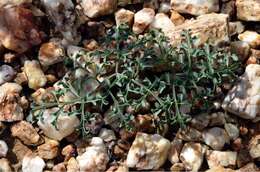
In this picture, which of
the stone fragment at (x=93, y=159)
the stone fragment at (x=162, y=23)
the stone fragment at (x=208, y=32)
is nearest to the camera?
the stone fragment at (x=93, y=159)

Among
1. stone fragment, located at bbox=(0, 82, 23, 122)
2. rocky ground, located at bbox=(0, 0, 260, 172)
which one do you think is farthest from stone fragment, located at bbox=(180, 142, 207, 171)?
stone fragment, located at bbox=(0, 82, 23, 122)

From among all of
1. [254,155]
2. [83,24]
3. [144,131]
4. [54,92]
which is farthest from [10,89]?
[254,155]

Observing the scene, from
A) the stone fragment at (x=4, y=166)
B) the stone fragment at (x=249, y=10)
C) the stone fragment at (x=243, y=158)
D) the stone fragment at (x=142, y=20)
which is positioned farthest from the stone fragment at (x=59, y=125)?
the stone fragment at (x=249, y=10)

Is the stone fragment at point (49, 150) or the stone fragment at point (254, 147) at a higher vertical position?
the stone fragment at point (49, 150)

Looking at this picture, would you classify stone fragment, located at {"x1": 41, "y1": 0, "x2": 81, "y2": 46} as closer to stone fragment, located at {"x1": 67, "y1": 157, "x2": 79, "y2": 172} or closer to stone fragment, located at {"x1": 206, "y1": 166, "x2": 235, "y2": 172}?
stone fragment, located at {"x1": 67, "y1": 157, "x2": 79, "y2": 172}

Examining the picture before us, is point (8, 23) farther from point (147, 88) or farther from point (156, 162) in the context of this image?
point (156, 162)

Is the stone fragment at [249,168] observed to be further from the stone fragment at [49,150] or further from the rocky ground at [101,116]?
the stone fragment at [49,150]

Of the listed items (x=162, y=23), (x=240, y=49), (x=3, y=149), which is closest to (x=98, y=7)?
(x=162, y=23)
